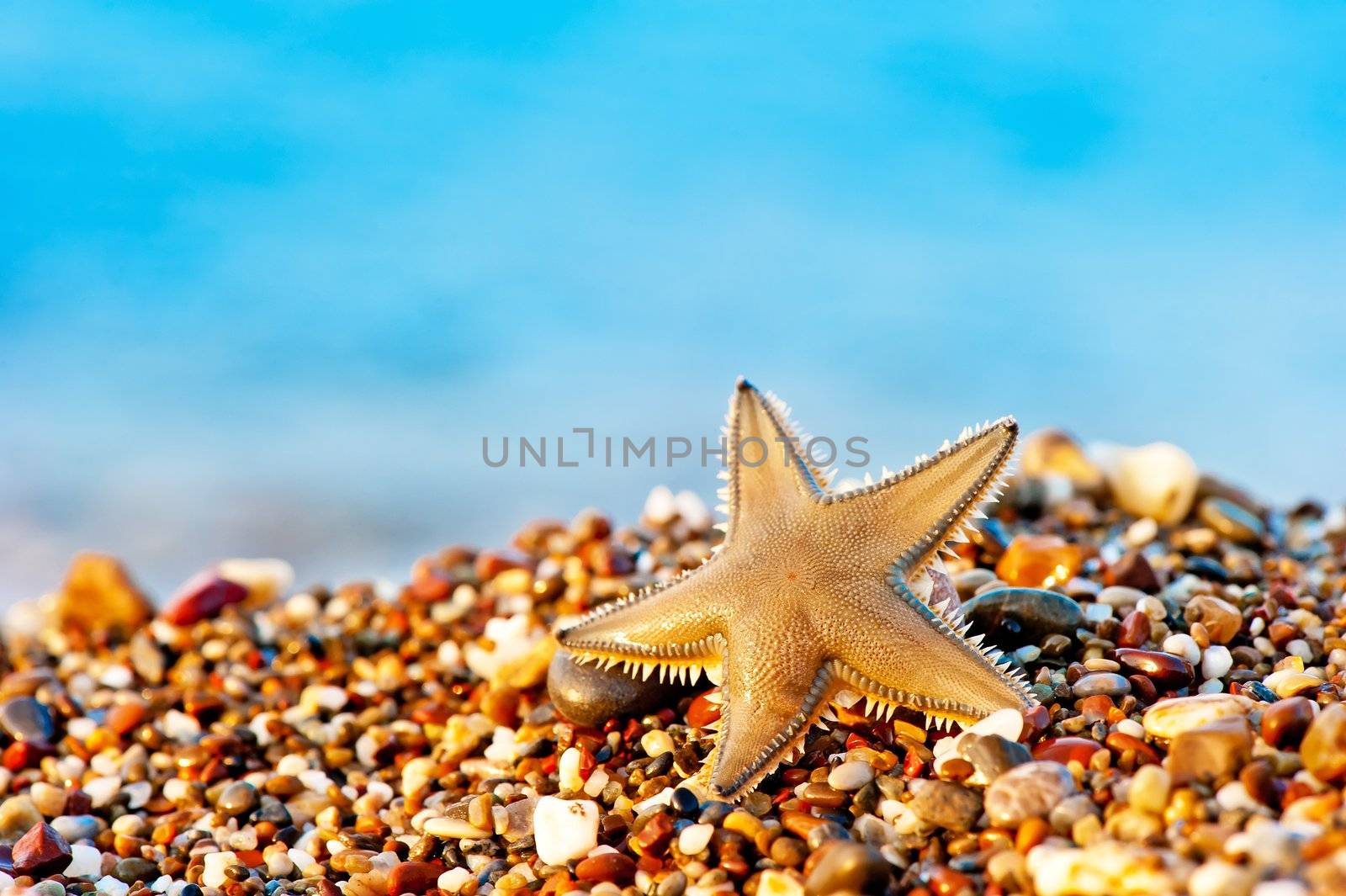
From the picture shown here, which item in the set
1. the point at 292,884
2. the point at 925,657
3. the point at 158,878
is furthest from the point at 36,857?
the point at 925,657

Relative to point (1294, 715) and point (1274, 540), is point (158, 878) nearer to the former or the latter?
point (1294, 715)

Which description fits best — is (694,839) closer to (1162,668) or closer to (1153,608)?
(1162,668)

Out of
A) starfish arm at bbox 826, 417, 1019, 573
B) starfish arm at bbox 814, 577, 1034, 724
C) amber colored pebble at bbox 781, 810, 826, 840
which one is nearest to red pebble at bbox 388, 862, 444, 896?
amber colored pebble at bbox 781, 810, 826, 840

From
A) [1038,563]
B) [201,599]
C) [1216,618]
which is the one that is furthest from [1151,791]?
[201,599]

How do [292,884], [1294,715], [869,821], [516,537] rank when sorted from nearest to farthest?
[1294,715]
[869,821]
[292,884]
[516,537]

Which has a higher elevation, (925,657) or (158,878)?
(925,657)

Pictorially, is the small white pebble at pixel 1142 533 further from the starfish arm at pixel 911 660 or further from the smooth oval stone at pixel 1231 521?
the starfish arm at pixel 911 660
